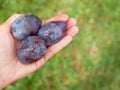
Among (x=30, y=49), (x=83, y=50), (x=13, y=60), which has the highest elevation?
(x=30, y=49)

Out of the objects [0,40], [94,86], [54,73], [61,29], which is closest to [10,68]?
[0,40]

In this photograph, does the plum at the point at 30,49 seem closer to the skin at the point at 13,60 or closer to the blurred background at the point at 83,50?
the skin at the point at 13,60

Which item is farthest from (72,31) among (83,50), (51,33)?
(83,50)

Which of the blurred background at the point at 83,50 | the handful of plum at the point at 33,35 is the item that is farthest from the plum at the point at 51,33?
the blurred background at the point at 83,50

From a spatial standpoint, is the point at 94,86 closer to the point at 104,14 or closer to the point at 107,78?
the point at 107,78

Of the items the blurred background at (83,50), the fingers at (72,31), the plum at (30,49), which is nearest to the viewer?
the plum at (30,49)

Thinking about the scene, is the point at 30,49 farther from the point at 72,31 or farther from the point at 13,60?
the point at 72,31
